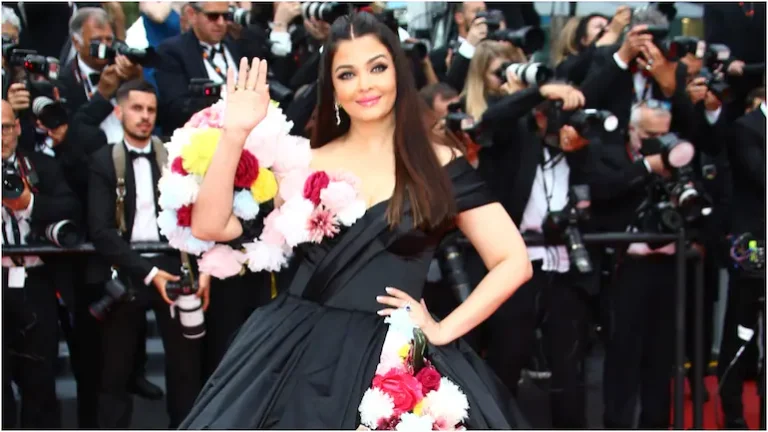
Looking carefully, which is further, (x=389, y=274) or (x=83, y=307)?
(x=83, y=307)

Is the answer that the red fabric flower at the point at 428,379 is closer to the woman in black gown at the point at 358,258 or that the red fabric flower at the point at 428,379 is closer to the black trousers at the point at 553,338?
the woman in black gown at the point at 358,258

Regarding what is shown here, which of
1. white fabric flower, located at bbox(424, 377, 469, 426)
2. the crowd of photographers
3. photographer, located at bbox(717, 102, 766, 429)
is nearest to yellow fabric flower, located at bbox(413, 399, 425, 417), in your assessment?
white fabric flower, located at bbox(424, 377, 469, 426)

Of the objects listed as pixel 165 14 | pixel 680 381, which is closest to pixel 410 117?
pixel 680 381

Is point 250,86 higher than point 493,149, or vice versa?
point 250,86

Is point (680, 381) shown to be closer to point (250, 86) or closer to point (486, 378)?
point (486, 378)

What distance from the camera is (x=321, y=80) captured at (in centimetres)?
328

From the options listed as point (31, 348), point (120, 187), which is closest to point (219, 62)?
point (120, 187)

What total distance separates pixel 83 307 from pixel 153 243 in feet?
1.59

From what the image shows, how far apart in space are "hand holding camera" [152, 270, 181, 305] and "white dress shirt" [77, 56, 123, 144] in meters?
0.80

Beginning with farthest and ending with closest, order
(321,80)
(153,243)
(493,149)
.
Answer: (493,149) < (153,243) < (321,80)

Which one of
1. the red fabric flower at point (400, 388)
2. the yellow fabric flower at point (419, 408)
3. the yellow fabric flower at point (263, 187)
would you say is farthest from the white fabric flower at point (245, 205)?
the yellow fabric flower at point (419, 408)

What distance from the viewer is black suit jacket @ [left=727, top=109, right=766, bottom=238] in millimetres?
4984

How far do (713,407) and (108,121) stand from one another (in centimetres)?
304

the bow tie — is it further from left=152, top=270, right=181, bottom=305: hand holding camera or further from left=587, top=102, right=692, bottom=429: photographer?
left=587, top=102, right=692, bottom=429: photographer
